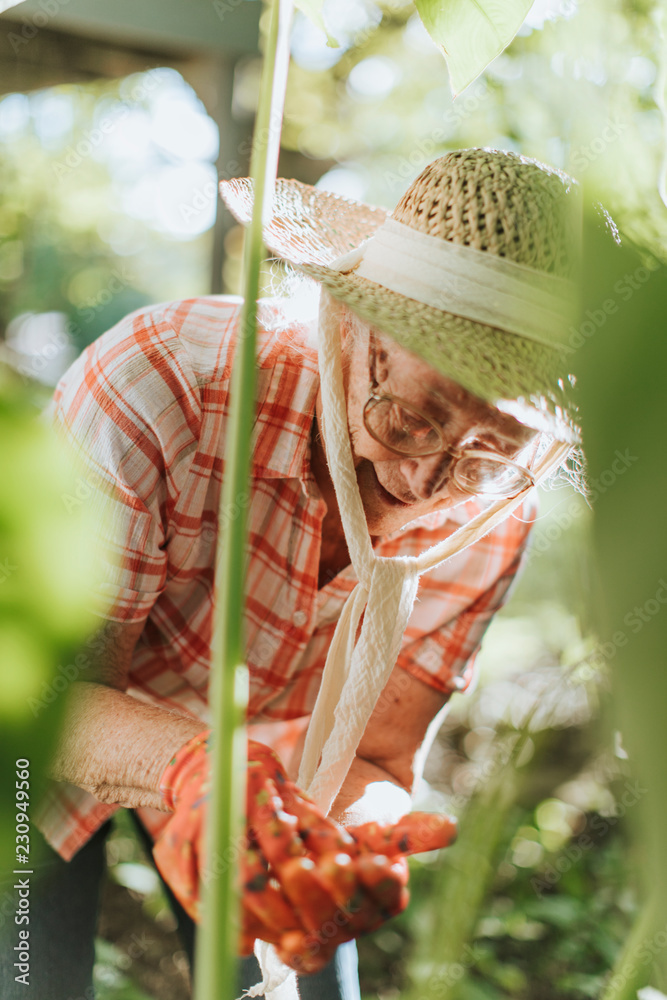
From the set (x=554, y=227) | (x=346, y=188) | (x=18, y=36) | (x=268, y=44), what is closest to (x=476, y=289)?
(x=554, y=227)

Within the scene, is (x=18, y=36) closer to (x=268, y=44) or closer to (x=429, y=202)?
(x=429, y=202)

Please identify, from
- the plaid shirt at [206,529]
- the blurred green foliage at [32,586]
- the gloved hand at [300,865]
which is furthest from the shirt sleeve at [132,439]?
the blurred green foliage at [32,586]

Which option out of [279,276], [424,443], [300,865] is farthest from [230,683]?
[279,276]

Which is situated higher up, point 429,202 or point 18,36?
point 18,36

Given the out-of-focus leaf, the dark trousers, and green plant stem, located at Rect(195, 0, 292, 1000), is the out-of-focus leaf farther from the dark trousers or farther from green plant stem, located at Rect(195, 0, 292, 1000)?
the dark trousers

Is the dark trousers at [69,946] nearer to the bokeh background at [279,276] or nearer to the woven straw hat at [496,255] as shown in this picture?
the bokeh background at [279,276]

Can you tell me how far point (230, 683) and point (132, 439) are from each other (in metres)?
0.41

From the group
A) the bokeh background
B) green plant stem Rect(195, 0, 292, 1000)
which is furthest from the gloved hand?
the bokeh background

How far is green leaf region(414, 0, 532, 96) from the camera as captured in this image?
1.45 ft

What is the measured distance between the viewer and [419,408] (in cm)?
61

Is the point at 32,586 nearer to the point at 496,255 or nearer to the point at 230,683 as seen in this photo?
the point at 230,683

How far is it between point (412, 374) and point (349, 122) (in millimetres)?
2283

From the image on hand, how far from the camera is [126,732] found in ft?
1.77

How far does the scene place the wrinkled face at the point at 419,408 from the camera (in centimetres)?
60
